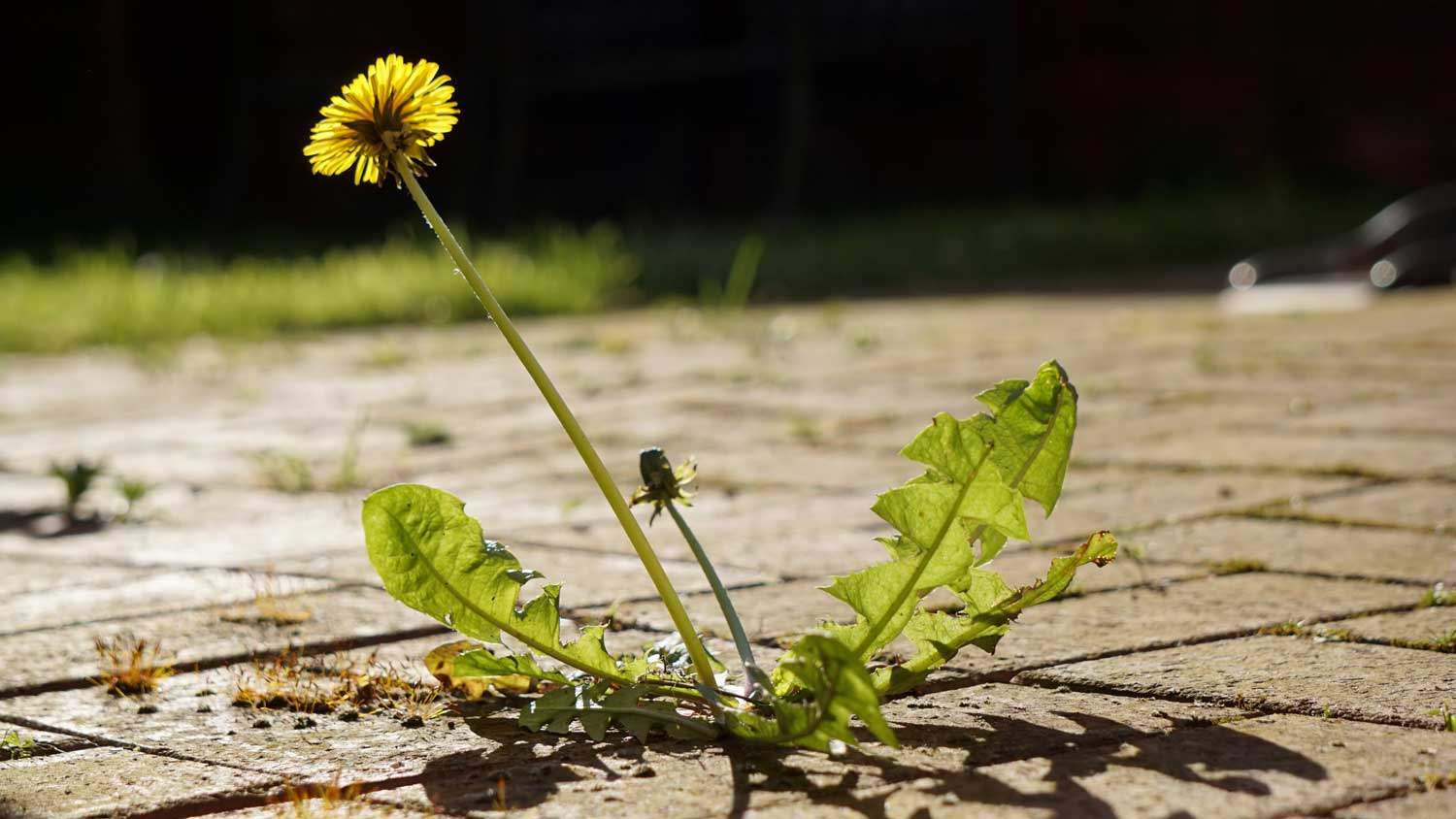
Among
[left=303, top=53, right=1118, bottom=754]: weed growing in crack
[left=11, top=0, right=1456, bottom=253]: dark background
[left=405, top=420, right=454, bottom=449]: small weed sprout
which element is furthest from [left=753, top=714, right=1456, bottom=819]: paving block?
[left=11, top=0, right=1456, bottom=253]: dark background

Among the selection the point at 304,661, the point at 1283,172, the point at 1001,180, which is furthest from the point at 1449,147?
the point at 304,661

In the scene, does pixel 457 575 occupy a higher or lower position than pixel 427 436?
lower

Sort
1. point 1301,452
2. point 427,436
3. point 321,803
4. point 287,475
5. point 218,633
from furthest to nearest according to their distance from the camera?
point 427,436 < point 287,475 < point 1301,452 < point 218,633 < point 321,803

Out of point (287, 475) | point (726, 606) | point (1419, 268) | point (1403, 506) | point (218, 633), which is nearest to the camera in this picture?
point (726, 606)

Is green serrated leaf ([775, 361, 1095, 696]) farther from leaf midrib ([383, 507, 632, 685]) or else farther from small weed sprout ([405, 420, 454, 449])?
small weed sprout ([405, 420, 454, 449])

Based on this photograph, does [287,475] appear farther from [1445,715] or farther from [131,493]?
[1445,715]

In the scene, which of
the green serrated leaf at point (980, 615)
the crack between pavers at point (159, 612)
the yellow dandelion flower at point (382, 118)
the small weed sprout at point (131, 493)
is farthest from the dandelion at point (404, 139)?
the small weed sprout at point (131, 493)

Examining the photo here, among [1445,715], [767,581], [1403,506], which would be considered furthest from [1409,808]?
[1403,506]
